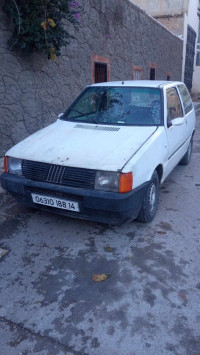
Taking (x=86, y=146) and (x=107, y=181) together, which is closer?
(x=107, y=181)

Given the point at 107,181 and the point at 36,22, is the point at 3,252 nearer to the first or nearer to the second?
the point at 107,181

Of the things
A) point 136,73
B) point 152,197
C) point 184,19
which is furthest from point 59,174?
point 184,19

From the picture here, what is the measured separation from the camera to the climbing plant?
16.3 feet

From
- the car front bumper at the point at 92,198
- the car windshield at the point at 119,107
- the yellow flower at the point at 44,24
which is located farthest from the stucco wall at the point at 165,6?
the car front bumper at the point at 92,198

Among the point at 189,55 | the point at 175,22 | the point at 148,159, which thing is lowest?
the point at 148,159

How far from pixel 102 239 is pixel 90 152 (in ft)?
3.33

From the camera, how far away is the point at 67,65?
7.03 m

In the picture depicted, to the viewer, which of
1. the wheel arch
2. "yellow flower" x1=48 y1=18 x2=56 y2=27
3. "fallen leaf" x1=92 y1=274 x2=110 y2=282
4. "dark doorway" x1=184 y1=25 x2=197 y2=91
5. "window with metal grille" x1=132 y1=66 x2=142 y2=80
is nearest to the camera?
"fallen leaf" x1=92 y1=274 x2=110 y2=282

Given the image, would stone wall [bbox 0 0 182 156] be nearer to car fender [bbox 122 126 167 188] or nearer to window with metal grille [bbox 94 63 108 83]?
window with metal grille [bbox 94 63 108 83]

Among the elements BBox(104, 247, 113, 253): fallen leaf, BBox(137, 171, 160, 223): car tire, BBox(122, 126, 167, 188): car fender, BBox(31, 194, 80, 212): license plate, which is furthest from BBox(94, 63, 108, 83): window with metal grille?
BBox(104, 247, 113, 253): fallen leaf

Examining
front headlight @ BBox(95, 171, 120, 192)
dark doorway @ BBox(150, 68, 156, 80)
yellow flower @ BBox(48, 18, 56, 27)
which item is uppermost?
yellow flower @ BBox(48, 18, 56, 27)

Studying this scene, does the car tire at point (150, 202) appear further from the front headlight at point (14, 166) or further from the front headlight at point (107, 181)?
the front headlight at point (14, 166)

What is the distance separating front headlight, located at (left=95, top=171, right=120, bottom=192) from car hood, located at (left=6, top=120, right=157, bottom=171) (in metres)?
0.06

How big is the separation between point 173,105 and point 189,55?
760 inches
